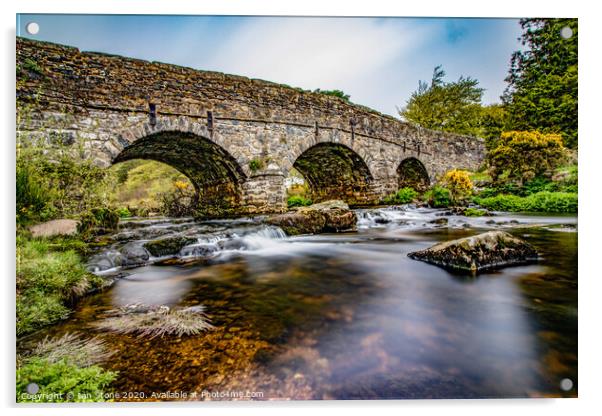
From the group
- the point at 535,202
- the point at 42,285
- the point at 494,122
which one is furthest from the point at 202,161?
the point at 535,202

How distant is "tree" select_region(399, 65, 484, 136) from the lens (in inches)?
132

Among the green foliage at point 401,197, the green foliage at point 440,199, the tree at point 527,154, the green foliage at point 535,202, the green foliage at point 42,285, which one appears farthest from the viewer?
the green foliage at point 401,197

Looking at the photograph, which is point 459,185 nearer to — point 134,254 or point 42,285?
point 134,254

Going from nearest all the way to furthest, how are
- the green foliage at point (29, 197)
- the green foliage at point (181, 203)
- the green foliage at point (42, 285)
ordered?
the green foliage at point (42, 285)
the green foliage at point (29, 197)
the green foliage at point (181, 203)

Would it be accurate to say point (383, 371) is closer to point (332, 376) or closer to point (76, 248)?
point (332, 376)

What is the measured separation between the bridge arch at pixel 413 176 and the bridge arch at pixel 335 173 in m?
2.68

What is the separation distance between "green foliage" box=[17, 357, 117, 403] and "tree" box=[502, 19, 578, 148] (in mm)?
3498

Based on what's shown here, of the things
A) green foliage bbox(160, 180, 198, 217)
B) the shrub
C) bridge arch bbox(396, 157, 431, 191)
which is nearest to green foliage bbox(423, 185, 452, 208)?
the shrub

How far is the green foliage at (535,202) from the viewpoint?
255 cm

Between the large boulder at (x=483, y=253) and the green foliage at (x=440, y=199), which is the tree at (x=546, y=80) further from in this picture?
the green foliage at (x=440, y=199)

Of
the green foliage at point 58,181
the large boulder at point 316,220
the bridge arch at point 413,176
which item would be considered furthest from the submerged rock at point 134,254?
the bridge arch at point 413,176

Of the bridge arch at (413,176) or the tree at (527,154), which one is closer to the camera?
the tree at (527,154)

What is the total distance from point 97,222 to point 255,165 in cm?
384

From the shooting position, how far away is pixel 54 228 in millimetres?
2418
